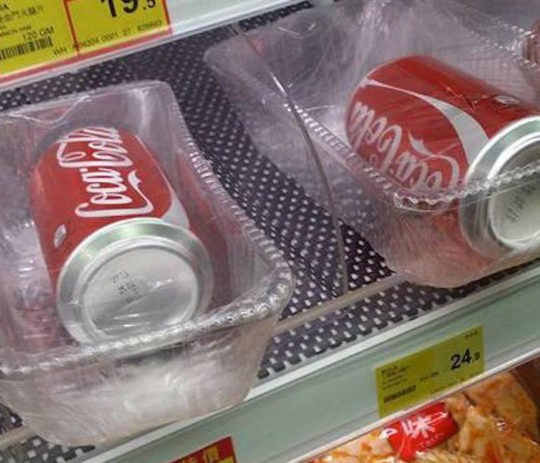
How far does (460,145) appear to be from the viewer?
2.65ft

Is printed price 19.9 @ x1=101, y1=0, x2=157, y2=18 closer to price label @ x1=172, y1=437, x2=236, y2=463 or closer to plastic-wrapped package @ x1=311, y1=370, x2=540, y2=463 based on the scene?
price label @ x1=172, y1=437, x2=236, y2=463

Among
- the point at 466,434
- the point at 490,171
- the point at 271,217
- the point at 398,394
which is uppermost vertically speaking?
the point at 490,171

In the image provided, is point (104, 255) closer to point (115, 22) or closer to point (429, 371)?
point (115, 22)

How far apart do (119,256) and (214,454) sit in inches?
9.1

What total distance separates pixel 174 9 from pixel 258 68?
0.29m

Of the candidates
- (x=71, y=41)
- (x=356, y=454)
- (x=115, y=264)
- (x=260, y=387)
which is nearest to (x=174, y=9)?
(x=71, y=41)

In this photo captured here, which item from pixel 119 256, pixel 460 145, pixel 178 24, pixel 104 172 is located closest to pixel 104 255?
pixel 119 256

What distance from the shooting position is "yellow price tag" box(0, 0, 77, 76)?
736 mm

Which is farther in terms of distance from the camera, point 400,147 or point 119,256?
point 400,147

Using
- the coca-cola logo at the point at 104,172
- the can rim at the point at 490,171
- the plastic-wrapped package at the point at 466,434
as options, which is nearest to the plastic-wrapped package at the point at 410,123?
the can rim at the point at 490,171

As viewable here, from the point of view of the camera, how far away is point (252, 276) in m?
0.81

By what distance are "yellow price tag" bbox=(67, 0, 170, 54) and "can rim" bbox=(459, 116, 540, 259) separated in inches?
12.1

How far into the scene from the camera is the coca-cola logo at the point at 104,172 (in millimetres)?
738

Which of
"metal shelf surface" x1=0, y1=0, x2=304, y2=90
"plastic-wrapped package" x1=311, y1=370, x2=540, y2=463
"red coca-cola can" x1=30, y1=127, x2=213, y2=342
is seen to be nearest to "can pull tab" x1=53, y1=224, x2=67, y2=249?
"red coca-cola can" x1=30, y1=127, x2=213, y2=342
